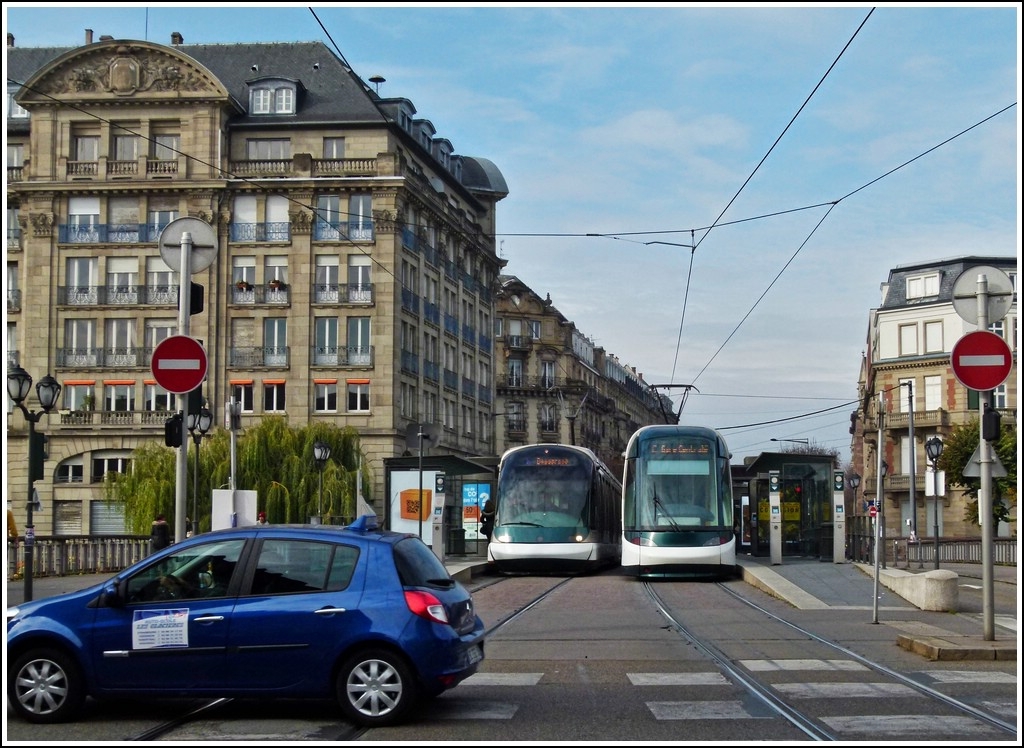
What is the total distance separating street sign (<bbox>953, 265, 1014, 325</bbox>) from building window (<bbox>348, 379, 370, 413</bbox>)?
160 ft

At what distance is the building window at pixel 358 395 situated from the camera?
6331 centimetres

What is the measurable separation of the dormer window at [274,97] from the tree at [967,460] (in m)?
34.6

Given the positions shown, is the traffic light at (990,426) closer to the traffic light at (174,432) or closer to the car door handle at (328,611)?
the car door handle at (328,611)

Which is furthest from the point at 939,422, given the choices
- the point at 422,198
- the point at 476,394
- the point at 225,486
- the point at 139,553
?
the point at 139,553

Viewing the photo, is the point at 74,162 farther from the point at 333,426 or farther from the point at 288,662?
the point at 288,662

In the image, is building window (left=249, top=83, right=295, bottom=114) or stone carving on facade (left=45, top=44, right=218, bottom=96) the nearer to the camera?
stone carving on facade (left=45, top=44, right=218, bottom=96)

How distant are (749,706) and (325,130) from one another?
57.3 metres

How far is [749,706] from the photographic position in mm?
10859

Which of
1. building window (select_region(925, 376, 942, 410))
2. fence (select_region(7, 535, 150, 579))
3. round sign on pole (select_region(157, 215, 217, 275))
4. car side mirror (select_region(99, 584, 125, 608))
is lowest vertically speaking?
fence (select_region(7, 535, 150, 579))

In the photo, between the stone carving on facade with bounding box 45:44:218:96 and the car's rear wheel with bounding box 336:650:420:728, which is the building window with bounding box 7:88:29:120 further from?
the car's rear wheel with bounding box 336:650:420:728

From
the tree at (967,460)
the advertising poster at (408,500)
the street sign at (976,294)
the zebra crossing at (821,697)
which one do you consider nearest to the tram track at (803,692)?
the zebra crossing at (821,697)

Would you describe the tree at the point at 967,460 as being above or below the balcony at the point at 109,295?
below

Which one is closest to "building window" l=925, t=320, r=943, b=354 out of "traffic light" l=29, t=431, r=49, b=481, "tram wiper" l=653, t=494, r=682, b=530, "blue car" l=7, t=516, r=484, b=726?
"tram wiper" l=653, t=494, r=682, b=530

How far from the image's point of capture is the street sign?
15680 mm
